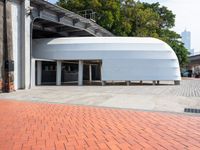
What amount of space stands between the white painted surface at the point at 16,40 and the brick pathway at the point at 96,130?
11.8 m

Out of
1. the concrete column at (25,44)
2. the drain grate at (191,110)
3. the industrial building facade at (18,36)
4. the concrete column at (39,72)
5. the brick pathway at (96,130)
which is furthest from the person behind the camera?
the concrete column at (39,72)

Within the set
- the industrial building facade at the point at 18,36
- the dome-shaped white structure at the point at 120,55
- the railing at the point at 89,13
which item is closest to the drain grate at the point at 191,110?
the industrial building facade at the point at 18,36

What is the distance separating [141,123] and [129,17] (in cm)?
4763

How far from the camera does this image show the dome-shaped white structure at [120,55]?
30047 millimetres

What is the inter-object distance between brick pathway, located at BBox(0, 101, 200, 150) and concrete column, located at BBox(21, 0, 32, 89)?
12.1 meters

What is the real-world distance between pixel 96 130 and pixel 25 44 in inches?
664

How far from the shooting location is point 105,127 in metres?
8.66

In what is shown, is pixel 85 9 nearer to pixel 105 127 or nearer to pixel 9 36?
pixel 9 36


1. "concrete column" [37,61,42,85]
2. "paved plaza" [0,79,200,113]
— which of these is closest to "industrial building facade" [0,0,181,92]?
"concrete column" [37,61,42,85]

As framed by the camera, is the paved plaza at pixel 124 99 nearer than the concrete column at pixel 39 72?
Yes

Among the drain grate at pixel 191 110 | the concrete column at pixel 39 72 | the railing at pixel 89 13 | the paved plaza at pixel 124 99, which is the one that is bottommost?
the drain grate at pixel 191 110

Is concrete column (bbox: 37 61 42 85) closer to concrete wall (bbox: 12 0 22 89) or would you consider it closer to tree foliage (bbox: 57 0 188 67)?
concrete wall (bbox: 12 0 22 89)

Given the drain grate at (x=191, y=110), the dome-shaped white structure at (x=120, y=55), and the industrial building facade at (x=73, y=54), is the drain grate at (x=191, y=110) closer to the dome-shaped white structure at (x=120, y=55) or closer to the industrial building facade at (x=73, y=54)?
the industrial building facade at (x=73, y=54)

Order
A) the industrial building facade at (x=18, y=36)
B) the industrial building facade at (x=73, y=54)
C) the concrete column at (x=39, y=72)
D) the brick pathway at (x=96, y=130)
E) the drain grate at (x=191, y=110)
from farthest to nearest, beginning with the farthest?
the concrete column at (x=39, y=72), the industrial building facade at (x=73, y=54), the industrial building facade at (x=18, y=36), the drain grate at (x=191, y=110), the brick pathway at (x=96, y=130)
